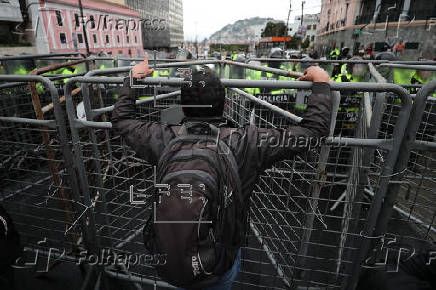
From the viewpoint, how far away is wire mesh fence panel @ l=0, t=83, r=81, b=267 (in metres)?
2.62

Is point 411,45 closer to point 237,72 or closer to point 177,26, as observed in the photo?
point 237,72

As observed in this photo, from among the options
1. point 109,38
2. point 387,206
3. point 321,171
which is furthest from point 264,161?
point 109,38

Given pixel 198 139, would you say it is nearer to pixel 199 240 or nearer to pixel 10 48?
pixel 199 240

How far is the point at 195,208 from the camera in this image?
1221mm

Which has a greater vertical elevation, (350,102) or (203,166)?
(203,166)

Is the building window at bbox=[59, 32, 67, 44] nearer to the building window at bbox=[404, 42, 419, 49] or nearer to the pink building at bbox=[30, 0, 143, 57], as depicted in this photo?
the pink building at bbox=[30, 0, 143, 57]

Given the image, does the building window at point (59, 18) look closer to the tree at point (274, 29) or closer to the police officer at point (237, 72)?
the police officer at point (237, 72)

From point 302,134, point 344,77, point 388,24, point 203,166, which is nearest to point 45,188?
point 203,166

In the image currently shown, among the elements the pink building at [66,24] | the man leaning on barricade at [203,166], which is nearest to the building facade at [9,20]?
the pink building at [66,24]

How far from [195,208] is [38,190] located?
193 inches

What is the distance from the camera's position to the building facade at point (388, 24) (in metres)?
23.8

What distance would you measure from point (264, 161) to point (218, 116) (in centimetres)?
42

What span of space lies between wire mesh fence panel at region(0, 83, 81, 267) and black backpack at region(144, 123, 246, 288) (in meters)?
1.50

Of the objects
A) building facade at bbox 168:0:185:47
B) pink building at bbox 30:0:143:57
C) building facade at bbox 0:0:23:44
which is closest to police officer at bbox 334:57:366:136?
pink building at bbox 30:0:143:57
